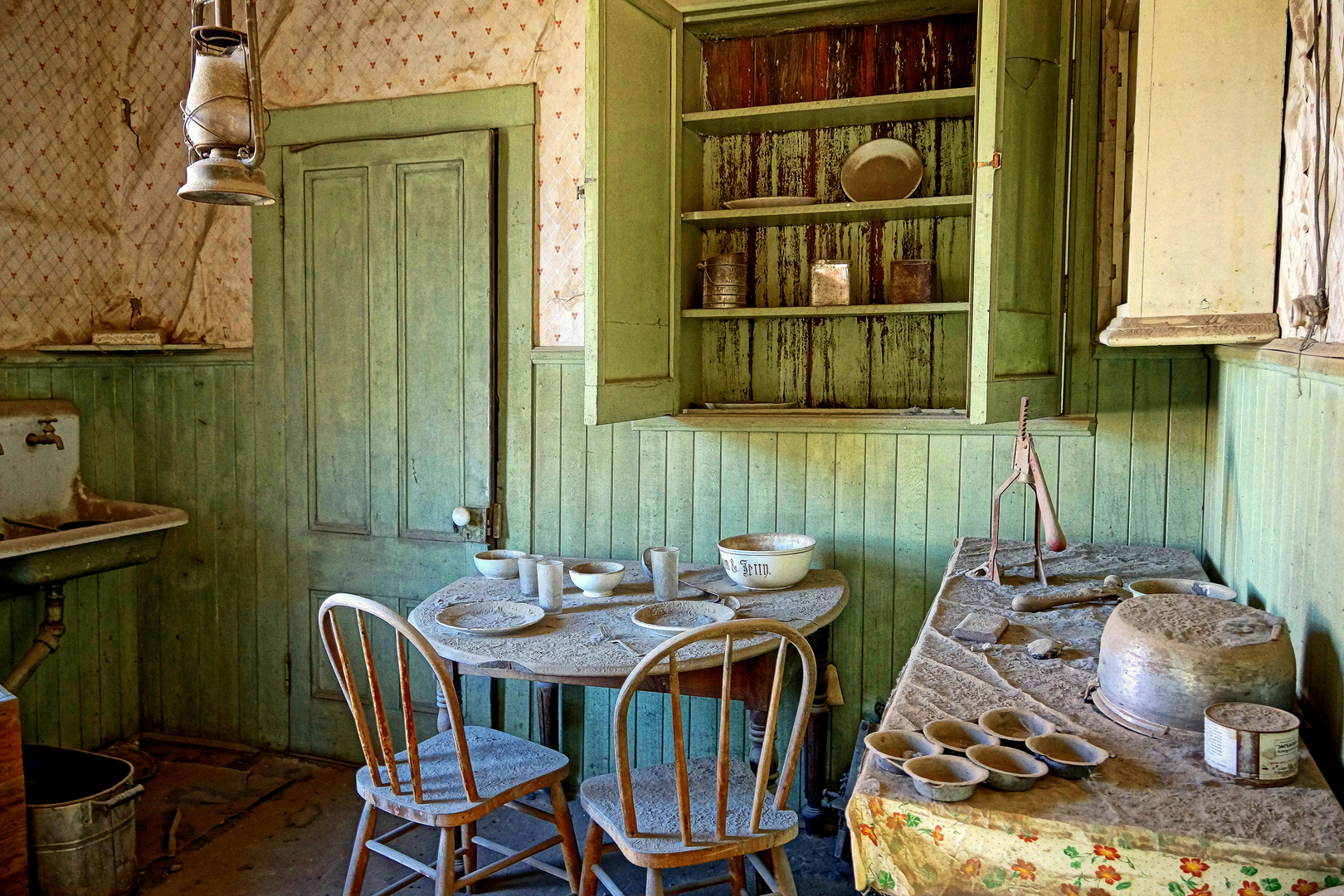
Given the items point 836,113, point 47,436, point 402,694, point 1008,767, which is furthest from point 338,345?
point 1008,767

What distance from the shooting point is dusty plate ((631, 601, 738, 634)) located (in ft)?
7.73

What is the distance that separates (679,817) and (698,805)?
0.06 meters

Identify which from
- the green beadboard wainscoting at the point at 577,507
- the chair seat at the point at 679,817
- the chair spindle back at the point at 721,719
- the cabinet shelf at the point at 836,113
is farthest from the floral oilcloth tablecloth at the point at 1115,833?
the cabinet shelf at the point at 836,113

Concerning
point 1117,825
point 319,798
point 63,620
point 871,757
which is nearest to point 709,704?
point 319,798

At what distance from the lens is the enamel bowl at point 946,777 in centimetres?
121

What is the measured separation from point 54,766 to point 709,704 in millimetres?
1848

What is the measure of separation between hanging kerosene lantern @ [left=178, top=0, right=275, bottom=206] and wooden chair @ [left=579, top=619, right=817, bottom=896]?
1.36 meters

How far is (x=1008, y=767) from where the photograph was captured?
4.35ft

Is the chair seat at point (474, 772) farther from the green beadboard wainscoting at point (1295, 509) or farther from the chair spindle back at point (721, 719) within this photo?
the green beadboard wainscoting at point (1295, 509)

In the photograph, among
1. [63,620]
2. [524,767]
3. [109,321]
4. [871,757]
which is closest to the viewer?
[871,757]

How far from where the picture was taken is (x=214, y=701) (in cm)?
371

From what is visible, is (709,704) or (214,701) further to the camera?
(214,701)

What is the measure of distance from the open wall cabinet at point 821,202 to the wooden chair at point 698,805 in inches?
31.0

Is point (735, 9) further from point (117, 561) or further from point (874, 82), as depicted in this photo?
point (117, 561)
